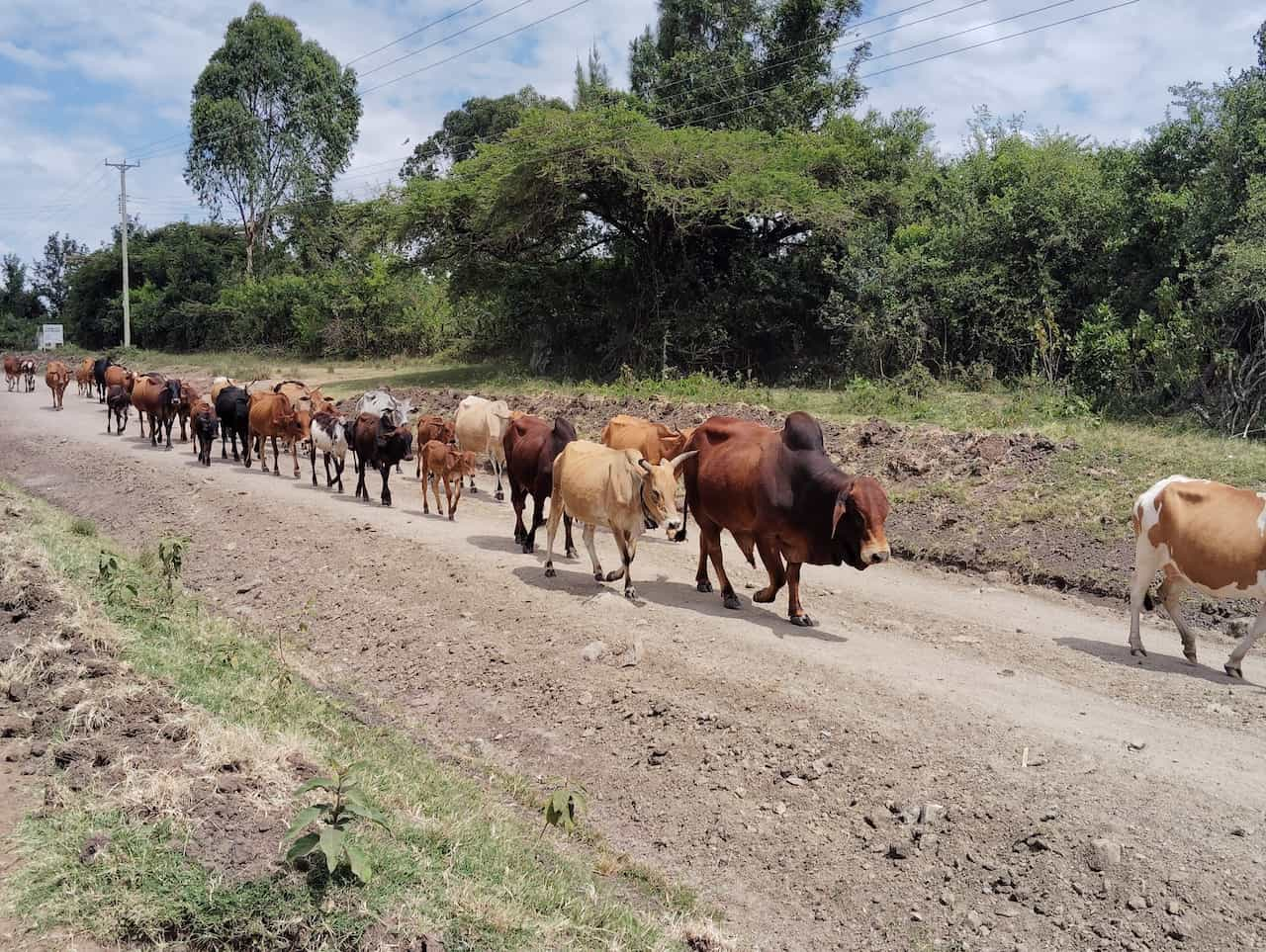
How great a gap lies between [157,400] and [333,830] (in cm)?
2075

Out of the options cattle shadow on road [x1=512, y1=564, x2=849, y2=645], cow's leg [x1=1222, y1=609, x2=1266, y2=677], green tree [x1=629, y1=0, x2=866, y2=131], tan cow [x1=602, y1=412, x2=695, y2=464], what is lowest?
cattle shadow on road [x1=512, y1=564, x2=849, y2=645]

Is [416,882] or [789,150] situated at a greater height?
[789,150]

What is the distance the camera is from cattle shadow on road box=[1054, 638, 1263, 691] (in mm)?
8719

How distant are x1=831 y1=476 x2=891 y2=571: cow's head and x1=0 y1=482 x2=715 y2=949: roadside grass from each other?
383cm

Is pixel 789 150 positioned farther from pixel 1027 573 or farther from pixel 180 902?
pixel 180 902

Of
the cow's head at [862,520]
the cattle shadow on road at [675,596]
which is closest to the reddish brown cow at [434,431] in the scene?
the cattle shadow on road at [675,596]

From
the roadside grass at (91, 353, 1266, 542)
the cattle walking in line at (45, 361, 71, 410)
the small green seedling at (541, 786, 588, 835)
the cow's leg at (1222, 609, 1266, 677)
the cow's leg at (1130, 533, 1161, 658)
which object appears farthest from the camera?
the cattle walking in line at (45, 361, 71, 410)

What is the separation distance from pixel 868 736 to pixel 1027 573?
5711 millimetres

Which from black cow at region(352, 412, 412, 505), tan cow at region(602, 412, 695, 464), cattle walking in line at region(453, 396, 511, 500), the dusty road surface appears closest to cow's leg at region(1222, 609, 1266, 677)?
the dusty road surface

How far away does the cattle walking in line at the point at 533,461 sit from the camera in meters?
12.6

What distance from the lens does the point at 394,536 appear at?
1334cm

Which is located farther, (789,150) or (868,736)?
(789,150)

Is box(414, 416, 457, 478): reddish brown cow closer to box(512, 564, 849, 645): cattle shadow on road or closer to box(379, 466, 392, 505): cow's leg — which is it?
box(379, 466, 392, 505): cow's leg

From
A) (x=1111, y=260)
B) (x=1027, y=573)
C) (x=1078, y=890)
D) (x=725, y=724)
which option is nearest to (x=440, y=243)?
(x=1111, y=260)
